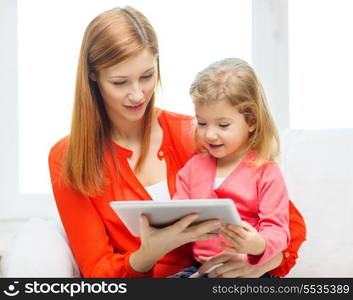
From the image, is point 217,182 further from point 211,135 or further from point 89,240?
point 89,240

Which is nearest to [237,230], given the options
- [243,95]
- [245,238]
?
[245,238]

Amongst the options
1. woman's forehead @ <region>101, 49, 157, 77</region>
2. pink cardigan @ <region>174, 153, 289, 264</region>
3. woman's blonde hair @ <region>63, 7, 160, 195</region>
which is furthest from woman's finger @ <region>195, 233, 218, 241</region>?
woman's forehead @ <region>101, 49, 157, 77</region>

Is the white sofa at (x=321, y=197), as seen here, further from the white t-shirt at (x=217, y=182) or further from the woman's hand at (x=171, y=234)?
the white t-shirt at (x=217, y=182)

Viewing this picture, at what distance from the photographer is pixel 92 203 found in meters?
1.91

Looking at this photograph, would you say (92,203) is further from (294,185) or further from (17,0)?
(17,0)

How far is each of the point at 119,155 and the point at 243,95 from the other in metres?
0.47

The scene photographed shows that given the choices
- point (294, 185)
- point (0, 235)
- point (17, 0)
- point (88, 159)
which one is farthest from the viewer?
point (17, 0)

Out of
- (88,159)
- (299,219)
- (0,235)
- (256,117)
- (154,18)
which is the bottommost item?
(0,235)

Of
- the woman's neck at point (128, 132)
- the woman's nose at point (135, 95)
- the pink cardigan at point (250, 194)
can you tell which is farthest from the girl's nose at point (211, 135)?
the woman's neck at point (128, 132)

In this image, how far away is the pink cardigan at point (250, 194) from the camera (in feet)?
5.29

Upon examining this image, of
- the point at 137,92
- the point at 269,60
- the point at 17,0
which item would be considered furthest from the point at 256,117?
the point at 17,0

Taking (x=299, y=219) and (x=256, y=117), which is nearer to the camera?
(x=256, y=117)

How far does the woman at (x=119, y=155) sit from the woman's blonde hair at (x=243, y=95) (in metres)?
0.19

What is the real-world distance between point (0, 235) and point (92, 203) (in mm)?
839
